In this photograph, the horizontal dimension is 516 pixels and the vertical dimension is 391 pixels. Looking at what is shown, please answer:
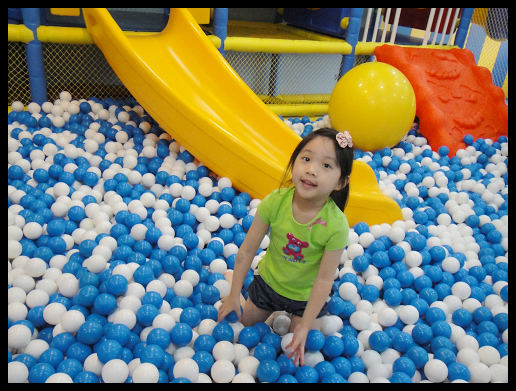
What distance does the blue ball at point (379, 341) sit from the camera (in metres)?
1.30

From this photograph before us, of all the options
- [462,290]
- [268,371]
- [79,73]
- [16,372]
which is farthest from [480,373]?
[79,73]

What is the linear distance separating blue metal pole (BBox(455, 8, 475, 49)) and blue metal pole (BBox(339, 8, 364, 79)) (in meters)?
1.13

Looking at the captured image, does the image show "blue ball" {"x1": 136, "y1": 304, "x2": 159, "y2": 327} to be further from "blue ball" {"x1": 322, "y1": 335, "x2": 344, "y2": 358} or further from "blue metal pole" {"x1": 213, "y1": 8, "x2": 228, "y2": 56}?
"blue metal pole" {"x1": 213, "y1": 8, "x2": 228, "y2": 56}

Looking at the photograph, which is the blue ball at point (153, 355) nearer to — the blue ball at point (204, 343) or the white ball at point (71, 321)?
the blue ball at point (204, 343)

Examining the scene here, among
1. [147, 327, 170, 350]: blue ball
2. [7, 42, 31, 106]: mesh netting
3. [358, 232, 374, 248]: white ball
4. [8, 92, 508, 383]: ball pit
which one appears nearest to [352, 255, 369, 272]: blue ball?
[8, 92, 508, 383]: ball pit

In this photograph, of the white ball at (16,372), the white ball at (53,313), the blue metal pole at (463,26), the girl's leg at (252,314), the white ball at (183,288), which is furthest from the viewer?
the blue metal pole at (463,26)

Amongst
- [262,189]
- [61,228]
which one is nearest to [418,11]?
[262,189]

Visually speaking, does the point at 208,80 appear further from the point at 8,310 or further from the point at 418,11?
the point at 418,11

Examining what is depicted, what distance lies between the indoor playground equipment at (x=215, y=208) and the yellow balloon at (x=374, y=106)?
0.04 feet

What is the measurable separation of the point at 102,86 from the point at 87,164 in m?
1.01

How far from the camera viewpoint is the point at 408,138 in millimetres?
2871

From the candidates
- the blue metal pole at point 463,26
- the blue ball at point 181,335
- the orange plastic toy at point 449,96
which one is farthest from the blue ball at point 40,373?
the blue metal pole at point 463,26

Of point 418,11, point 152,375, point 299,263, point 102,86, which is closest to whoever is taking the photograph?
point 152,375

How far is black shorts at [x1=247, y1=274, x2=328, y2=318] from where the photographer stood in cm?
126
